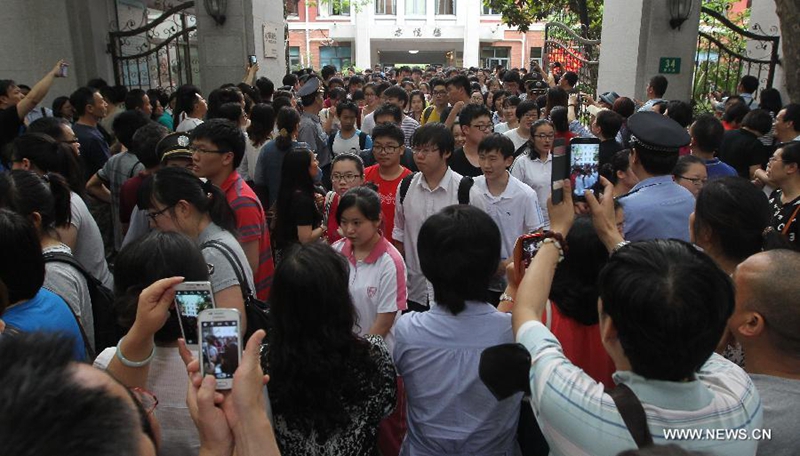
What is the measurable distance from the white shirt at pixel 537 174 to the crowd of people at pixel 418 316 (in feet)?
3.01

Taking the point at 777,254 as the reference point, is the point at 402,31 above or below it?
above

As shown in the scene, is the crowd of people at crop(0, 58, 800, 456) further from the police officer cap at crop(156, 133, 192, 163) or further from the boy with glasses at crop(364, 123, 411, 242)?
the boy with glasses at crop(364, 123, 411, 242)

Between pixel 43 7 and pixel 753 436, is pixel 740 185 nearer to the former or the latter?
pixel 753 436

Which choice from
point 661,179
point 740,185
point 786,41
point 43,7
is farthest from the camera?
point 43,7

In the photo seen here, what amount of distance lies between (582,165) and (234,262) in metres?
1.57

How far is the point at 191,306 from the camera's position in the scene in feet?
5.82

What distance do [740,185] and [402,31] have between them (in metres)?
40.0

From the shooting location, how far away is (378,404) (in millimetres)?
1938

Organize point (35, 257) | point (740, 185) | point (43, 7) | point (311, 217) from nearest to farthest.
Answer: point (35, 257) → point (740, 185) → point (311, 217) → point (43, 7)

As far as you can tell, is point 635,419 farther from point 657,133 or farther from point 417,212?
point 417,212

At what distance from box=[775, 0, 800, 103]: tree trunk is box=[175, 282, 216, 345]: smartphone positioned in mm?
8378

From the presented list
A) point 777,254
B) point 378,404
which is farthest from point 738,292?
point 378,404

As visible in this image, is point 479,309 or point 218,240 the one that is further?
point 218,240

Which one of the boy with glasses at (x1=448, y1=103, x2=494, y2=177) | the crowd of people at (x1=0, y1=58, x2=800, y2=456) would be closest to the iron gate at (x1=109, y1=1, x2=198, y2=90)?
the boy with glasses at (x1=448, y1=103, x2=494, y2=177)
